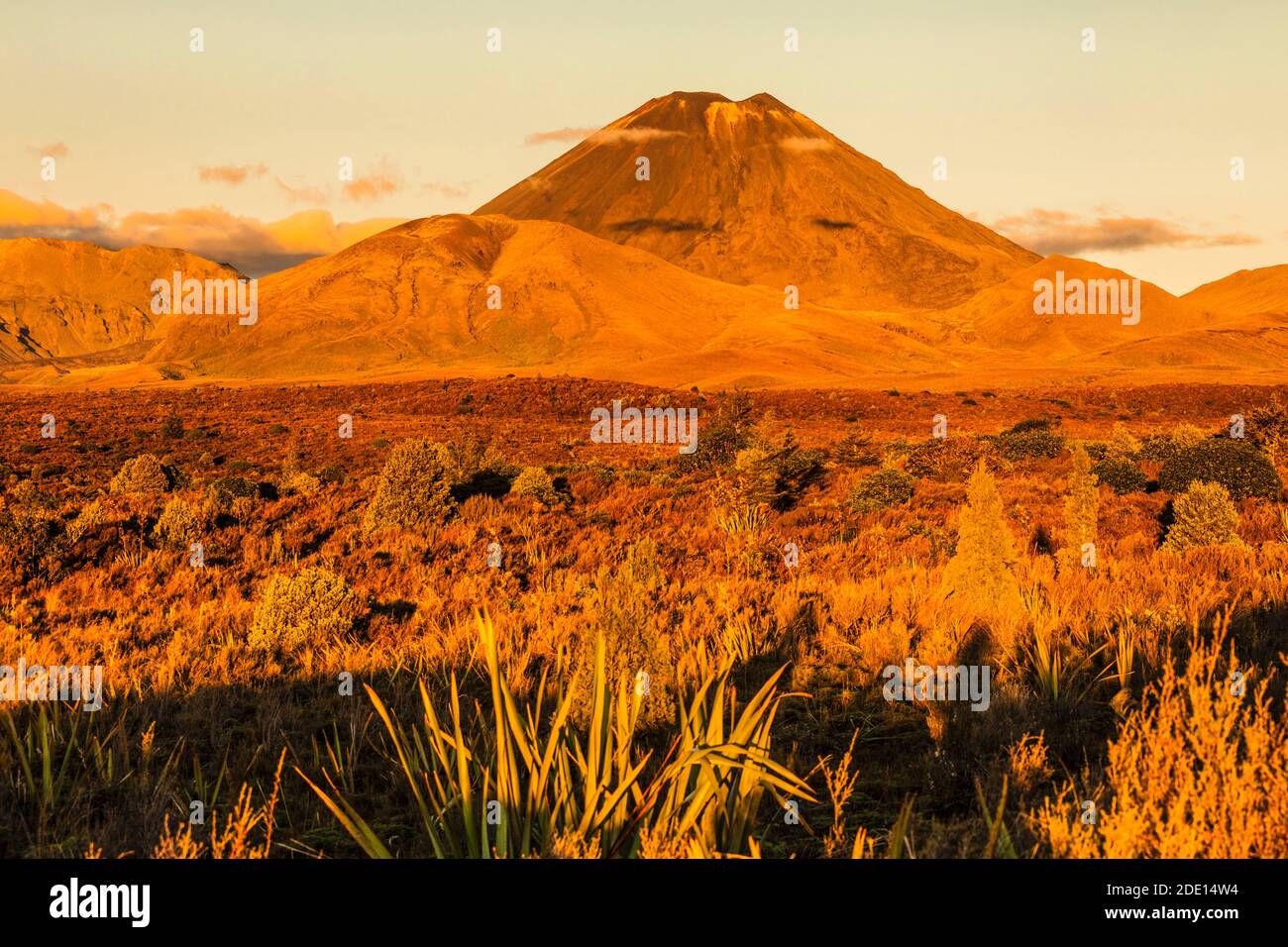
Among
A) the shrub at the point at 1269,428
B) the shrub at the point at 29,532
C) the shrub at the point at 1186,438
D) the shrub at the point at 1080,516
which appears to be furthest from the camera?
the shrub at the point at 1269,428

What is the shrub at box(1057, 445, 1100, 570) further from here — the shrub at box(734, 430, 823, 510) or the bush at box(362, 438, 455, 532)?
the bush at box(362, 438, 455, 532)

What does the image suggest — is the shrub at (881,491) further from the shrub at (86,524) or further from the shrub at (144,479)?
the shrub at (144,479)

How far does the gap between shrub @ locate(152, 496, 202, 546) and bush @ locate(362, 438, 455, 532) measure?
7.60 ft

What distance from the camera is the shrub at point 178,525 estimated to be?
40.5ft

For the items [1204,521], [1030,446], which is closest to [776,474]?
[1204,521]

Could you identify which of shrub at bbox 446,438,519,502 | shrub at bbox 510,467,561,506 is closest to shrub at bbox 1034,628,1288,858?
shrub at bbox 510,467,561,506

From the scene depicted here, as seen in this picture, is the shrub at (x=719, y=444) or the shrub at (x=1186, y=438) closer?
the shrub at (x=1186, y=438)

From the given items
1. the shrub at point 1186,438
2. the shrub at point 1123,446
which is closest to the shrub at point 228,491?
the shrub at point 1123,446

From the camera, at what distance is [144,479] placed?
16828 mm

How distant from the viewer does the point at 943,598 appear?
305 inches

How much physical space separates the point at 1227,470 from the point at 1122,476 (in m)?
1.68

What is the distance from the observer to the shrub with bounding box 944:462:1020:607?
298 inches

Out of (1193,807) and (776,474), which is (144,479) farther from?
(1193,807)

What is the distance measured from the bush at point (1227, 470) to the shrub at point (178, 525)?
1558 centimetres
